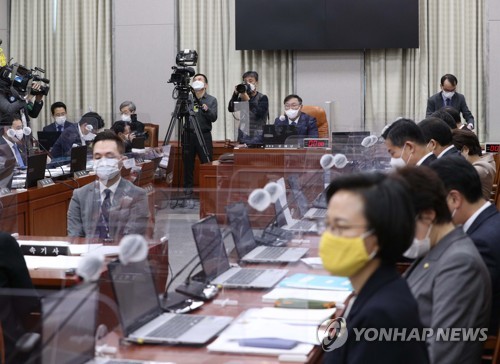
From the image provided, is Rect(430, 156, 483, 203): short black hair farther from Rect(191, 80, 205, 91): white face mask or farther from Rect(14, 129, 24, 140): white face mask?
Rect(191, 80, 205, 91): white face mask

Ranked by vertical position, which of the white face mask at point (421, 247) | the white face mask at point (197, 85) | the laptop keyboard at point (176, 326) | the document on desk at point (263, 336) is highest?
the white face mask at point (197, 85)

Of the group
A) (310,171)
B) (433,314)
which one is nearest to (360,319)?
(433,314)

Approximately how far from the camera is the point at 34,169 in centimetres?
617

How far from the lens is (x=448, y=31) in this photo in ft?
33.6

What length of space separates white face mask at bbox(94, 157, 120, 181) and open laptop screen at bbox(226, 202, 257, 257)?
1119 millimetres

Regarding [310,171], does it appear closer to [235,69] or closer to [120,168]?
[120,168]

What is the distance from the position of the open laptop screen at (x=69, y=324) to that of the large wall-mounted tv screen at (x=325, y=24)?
8408 mm

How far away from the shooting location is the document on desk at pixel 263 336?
8.24 ft

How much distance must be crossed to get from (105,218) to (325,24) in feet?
21.0

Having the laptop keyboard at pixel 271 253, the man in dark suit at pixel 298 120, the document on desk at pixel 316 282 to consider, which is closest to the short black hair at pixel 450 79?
the man in dark suit at pixel 298 120

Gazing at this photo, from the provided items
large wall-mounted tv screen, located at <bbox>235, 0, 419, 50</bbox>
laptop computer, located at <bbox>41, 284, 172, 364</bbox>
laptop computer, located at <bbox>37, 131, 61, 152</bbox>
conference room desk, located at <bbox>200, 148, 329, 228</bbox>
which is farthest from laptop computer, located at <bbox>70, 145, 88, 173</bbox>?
laptop computer, located at <bbox>41, 284, 172, 364</bbox>

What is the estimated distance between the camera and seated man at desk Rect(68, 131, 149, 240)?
14.1ft

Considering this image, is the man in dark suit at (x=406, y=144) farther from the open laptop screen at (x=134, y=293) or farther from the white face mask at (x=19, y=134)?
the white face mask at (x=19, y=134)

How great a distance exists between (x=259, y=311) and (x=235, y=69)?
8003mm
